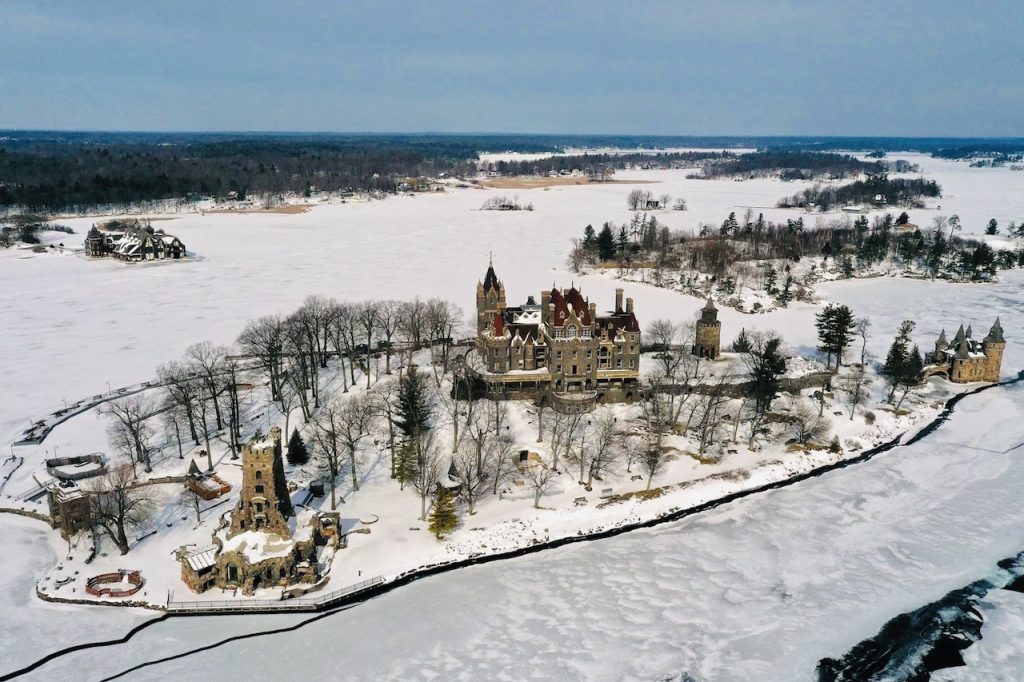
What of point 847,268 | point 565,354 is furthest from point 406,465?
point 847,268

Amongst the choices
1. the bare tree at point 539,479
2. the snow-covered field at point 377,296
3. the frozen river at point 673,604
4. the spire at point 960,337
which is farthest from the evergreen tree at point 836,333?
the bare tree at point 539,479

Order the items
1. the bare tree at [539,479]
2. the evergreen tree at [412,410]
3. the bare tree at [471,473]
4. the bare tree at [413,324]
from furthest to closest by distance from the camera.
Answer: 1. the bare tree at [413,324]
2. the evergreen tree at [412,410]
3. the bare tree at [539,479]
4. the bare tree at [471,473]

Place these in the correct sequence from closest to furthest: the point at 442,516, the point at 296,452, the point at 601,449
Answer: the point at 442,516, the point at 601,449, the point at 296,452

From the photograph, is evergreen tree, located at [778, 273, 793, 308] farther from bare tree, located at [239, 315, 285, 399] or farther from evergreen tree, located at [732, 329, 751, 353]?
bare tree, located at [239, 315, 285, 399]

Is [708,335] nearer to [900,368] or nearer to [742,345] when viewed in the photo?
[742,345]

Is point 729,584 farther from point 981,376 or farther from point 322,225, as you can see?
point 322,225

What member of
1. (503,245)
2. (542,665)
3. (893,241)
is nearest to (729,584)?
(542,665)

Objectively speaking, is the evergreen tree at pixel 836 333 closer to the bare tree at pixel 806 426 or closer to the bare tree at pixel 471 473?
the bare tree at pixel 806 426
